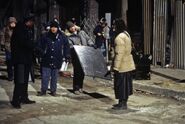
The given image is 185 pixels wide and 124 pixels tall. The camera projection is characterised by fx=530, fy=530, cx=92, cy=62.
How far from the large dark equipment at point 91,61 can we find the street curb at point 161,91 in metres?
1.42

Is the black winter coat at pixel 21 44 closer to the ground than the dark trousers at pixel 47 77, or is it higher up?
higher up

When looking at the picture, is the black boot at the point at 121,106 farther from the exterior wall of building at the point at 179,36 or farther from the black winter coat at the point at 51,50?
the exterior wall of building at the point at 179,36

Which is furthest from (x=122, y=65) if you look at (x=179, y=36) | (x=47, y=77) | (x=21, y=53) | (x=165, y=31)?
(x=165, y=31)

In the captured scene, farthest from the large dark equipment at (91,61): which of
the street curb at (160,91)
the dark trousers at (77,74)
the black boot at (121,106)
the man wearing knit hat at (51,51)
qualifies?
the black boot at (121,106)

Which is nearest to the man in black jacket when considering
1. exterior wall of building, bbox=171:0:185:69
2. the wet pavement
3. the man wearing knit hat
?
the wet pavement

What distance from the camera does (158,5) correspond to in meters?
18.8

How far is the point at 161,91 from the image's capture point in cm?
1352

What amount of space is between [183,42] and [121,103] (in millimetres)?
7369

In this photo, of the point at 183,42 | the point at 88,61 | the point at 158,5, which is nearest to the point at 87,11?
the point at 158,5

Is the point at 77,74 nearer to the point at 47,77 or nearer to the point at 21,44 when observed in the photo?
the point at 47,77

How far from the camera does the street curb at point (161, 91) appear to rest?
1285cm

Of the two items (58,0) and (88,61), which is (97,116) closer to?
(88,61)

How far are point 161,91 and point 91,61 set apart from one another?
1981 millimetres

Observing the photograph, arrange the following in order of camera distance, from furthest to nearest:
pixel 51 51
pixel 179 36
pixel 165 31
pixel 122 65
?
pixel 165 31 → pixel 179 36 → pixel 51 51 → pixel 122 65
